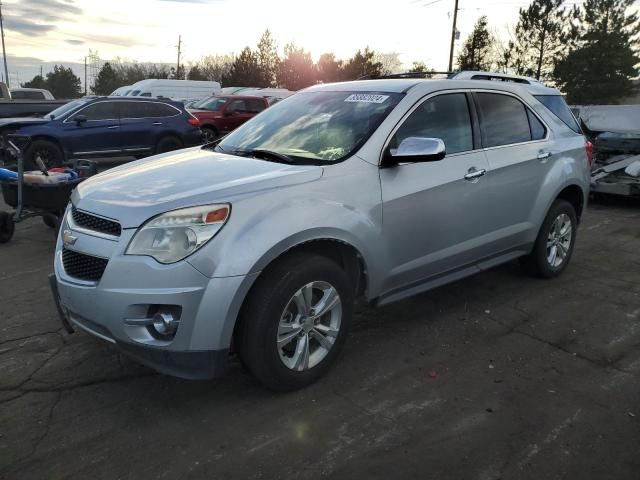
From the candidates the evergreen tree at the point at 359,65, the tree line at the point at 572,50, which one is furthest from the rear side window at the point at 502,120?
the evergreen tree at the point at 359,65

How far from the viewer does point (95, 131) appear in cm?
1193

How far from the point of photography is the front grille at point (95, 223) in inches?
114

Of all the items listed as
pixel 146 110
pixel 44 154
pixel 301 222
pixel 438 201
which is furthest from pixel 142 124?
pixel 301 222

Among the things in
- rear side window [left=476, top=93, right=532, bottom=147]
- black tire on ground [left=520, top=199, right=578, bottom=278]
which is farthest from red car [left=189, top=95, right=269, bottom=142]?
rear side window [left=476, top=93, right=532, bottom=147]

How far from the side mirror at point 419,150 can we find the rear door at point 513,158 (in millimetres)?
991

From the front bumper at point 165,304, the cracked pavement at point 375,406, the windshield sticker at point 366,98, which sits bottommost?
the cracked pavement at point 375,406

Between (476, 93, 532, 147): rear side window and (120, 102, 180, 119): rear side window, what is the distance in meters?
10.0

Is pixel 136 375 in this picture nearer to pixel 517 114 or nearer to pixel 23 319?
pixel 23 319

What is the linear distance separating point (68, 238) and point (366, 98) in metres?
2.14

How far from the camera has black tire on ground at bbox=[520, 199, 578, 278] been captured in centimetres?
490

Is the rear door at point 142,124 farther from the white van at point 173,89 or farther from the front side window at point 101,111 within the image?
the white van at point 173,89

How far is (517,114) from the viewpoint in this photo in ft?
15.2

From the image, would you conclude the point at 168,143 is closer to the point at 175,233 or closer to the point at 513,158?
the point at 513,158

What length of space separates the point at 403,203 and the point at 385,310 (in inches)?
48.2
